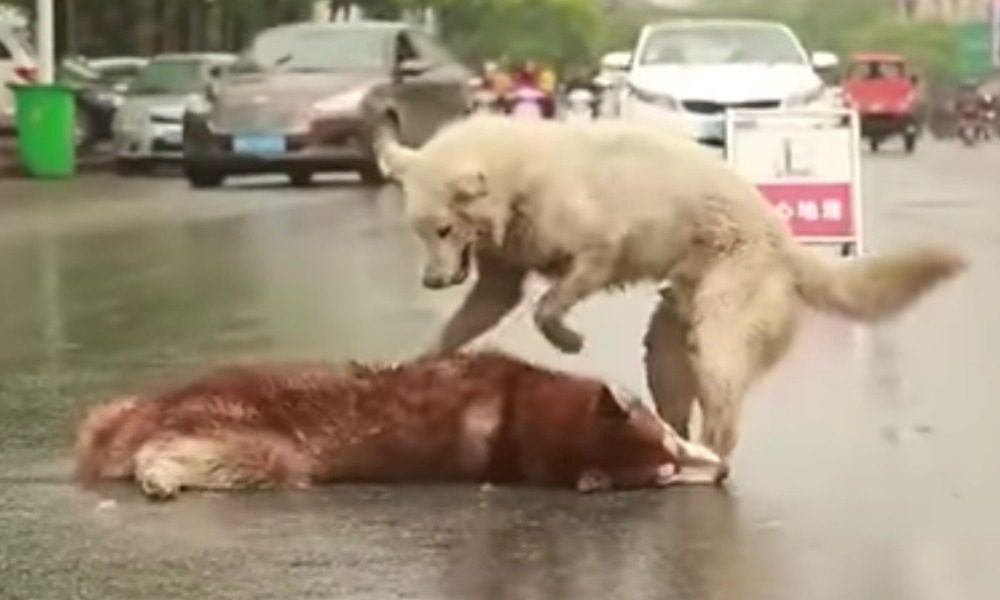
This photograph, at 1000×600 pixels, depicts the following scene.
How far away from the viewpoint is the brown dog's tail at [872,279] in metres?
7.95

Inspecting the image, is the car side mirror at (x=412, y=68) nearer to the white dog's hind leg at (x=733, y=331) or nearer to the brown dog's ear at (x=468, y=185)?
the white dog's hind leg at (x=733, y=331)

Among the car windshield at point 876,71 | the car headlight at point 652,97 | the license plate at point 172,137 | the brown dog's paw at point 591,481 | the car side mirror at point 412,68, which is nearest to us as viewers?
the brown dog's paw at point 591,481

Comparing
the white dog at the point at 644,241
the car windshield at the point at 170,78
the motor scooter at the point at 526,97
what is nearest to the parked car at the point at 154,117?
the car windshield at the point at 170,78

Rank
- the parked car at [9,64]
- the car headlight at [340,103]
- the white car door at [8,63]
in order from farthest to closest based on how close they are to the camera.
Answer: the white car door at [8,63], the parked car at [9,64], the car headlight at [340,103]

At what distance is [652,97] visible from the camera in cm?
2483

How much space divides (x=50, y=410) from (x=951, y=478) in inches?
132

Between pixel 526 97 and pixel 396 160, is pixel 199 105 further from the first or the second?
pixel 396 160

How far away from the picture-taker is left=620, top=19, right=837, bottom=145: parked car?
78.9ft

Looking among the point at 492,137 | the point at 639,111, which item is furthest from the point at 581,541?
the point at 639,111

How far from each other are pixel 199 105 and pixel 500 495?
20811mm

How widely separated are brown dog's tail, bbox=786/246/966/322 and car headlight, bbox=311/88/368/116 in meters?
18.3

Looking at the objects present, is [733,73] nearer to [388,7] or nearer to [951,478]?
[951,478]

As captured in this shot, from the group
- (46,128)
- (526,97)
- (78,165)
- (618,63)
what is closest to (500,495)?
(618,63)

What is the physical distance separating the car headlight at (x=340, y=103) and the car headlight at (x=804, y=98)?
4.51m
